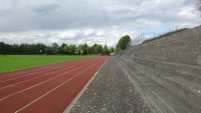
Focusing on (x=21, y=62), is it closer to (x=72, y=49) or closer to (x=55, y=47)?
(x=72, y=49)

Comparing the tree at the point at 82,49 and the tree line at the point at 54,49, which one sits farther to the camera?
the tree at the point at 82,49

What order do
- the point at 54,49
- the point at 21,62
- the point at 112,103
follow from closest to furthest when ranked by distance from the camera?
1. the point at 112,103
2. the point at 21,62
3. the point at 54,49

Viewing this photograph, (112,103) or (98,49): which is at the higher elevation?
(98,49)

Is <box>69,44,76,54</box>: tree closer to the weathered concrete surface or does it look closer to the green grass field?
the green grass field

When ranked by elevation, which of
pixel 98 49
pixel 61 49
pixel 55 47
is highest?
pixel 55 47

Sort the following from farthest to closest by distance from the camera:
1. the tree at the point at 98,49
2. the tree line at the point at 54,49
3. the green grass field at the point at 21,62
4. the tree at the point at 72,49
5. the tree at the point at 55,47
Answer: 1. the tree at the point at 98,49
2. the tree at the point at 72,49
3. the tree at the point at 55,47
4. the tree line at the point at 54,49
5. the green grass field at the point at 21,62

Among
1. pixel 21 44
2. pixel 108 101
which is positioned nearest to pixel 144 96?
pixel 108 101

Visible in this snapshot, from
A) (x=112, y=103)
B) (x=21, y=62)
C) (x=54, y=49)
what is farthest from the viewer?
(x=54, y=49)

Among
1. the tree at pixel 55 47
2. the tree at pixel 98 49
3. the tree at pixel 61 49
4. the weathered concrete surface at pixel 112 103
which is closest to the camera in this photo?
the weathered concrete surface at pixel 112 103

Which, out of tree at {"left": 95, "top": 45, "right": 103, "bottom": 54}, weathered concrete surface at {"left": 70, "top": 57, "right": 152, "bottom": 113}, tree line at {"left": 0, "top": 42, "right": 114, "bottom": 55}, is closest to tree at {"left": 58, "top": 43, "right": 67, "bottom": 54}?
tree line at {"left": 0, "top": 42, "right": 114, "bottom": 55}

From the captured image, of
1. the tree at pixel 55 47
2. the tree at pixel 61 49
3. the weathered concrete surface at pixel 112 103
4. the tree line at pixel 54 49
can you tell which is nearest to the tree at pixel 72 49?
the tree line at pixel 54 49

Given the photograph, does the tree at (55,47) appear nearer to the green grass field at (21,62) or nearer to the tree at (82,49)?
the tree at (82,49)

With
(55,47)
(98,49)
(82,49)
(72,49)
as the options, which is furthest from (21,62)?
(55,47)

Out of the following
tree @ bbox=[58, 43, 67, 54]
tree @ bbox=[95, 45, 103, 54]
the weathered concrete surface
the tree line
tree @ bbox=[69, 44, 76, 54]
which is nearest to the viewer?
the weathered concrete surface
